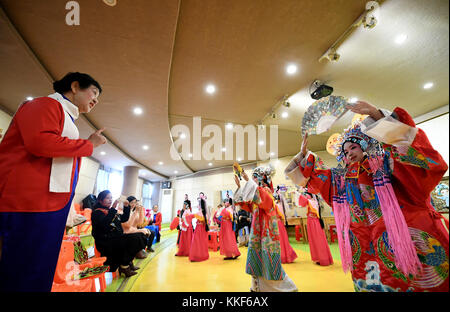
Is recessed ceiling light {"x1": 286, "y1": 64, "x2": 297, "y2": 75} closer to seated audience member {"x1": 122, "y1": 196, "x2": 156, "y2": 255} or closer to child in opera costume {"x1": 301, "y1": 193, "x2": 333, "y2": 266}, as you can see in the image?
child in opera costume {"x1": 301, "y1": 193, "x2": 333, "y2": 266}

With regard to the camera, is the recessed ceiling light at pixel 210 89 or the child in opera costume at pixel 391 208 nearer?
the child in opera costume at pixel 391 208

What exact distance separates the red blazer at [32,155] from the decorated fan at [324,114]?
1.43 m

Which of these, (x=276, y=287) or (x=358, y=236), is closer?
(x=358, y=236)

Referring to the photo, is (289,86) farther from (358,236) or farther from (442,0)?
(358,236)

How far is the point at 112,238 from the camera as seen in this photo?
2.52 meters

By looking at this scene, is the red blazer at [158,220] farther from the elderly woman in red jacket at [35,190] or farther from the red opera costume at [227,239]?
the elderly woman in red jacket at [35,190]

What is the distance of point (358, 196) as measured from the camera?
106cm

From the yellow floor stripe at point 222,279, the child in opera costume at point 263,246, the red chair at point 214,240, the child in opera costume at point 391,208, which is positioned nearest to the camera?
the child in opera costume at point 391,208

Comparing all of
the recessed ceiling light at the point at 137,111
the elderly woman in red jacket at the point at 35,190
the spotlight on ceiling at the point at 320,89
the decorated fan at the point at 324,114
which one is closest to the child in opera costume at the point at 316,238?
the spotlight on ceiling at the point at 320,89

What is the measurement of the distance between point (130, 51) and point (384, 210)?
3777 mm

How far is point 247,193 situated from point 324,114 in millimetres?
1294

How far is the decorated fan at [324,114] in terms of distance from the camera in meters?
1.10

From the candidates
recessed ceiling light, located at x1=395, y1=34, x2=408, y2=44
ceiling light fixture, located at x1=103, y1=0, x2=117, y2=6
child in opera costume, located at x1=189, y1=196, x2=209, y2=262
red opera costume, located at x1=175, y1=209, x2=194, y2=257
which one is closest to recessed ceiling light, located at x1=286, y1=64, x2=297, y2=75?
recessed ceiling light, located at x1=395, y1=34, x2=408, y2=44
